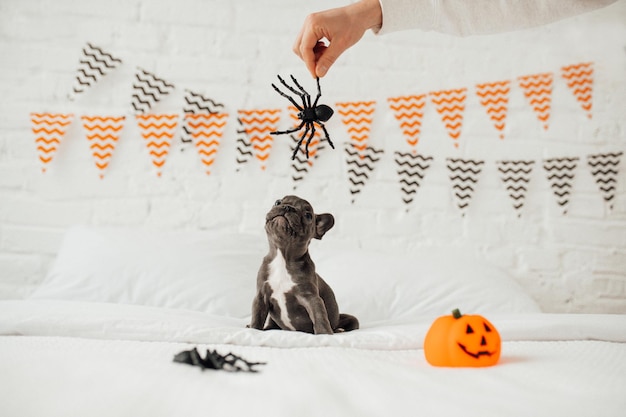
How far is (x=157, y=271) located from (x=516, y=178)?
1434 mm

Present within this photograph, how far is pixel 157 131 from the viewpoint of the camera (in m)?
2.22

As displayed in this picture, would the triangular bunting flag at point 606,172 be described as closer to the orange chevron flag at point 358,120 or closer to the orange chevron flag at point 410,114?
the orange chevron flag at point 410,114

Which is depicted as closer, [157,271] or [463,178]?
[157,271]

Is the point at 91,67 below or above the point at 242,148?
above

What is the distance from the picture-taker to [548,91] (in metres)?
2.35

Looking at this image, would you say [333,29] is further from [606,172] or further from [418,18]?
[606,172]

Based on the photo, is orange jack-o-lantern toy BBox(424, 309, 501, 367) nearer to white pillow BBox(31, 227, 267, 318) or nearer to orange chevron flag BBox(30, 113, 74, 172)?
white pillow BBox(31, 227, 267, 318)

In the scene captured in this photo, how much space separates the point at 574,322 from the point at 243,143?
4.83 feet

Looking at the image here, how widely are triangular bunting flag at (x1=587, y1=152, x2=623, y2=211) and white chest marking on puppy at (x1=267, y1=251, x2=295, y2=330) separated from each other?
1.59 meters

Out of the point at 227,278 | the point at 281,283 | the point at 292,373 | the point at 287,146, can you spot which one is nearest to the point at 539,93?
the point at 287,146

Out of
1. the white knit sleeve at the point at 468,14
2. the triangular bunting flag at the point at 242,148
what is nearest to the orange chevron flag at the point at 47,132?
the triangular bunting flag at the point at 242,148

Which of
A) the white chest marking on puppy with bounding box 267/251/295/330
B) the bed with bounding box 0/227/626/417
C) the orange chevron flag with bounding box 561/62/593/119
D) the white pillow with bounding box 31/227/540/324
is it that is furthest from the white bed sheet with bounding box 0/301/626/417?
the orange chevron flag with bounding box 561/62/593/119

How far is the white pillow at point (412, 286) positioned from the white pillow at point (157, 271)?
283mm

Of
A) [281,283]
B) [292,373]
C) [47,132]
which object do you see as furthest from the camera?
[47,132]
